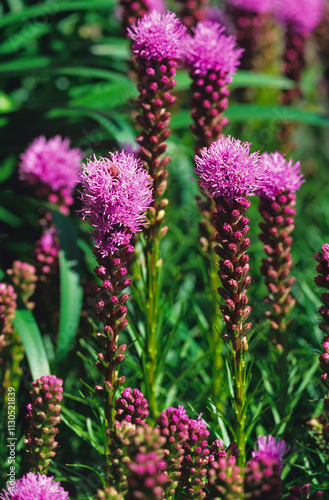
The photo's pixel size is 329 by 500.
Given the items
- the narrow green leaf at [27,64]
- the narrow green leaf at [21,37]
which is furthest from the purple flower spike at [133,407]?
the narrow green leaf at [21,37]

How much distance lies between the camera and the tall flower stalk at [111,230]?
0.79 meters

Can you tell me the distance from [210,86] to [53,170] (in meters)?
0.57

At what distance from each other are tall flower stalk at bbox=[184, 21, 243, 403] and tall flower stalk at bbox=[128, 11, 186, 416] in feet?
0.26

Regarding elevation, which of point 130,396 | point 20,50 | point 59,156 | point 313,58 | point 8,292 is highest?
point 313,58

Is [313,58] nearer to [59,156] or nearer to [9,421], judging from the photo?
[59,156]

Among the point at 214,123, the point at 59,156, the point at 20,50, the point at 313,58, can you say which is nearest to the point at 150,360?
the point at 214,123

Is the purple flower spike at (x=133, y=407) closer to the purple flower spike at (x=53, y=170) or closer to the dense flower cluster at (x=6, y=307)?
the dense flower cluster at (x=6, y=307)

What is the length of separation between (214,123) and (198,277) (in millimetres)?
Result: 708

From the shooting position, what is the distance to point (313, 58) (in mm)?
2627

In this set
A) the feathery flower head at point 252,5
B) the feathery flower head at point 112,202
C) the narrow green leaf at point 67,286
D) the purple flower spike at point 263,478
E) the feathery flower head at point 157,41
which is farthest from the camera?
the feathery flower head at point 252,5

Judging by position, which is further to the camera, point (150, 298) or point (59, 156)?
point (59, 156)

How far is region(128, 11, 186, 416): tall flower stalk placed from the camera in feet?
3.13

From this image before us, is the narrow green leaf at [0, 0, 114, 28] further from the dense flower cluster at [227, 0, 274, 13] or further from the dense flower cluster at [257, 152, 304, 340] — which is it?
the dense flower cluster at [257, 152, 304, 340]

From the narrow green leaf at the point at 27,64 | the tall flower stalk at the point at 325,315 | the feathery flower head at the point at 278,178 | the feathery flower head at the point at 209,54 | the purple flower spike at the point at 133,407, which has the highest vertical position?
the narrow green leaf at the point at 27,64
